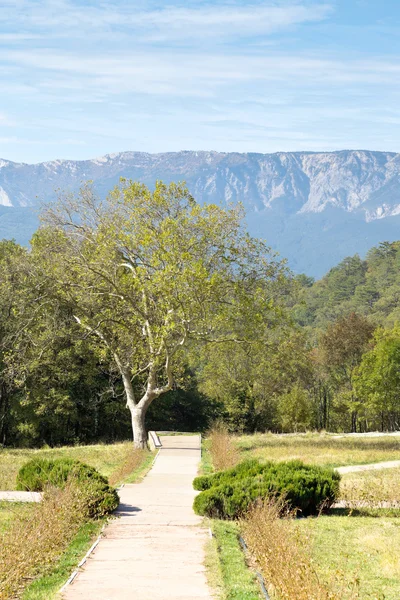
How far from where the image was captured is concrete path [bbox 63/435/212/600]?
27.5 ft

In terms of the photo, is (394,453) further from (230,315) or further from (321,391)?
(321,391)

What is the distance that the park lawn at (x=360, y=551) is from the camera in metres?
9.20

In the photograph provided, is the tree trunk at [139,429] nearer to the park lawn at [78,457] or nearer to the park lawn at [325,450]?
the park lawn at [78,457]

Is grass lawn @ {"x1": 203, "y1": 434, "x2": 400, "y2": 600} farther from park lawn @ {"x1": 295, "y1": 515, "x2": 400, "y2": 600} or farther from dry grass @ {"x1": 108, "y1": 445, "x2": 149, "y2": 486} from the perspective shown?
dry grass @ {"x1": 108, "y1": 445, "x2": 149, "y2": 486}

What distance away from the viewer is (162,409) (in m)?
44.2

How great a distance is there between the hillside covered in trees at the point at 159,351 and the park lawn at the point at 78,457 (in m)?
3.49

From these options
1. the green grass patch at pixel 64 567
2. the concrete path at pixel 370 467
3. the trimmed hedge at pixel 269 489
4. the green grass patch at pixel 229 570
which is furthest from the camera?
the concrete path at pixel 370 467

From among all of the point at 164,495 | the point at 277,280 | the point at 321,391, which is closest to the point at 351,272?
the point at 321,391

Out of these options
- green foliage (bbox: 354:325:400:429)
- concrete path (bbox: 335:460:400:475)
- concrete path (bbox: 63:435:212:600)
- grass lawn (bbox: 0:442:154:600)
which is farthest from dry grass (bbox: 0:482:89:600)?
green foliage (bbox: 354:325:400:429)

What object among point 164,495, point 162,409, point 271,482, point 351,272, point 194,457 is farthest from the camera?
point 351,272

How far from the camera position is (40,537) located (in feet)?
32.8

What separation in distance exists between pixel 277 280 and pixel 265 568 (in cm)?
1920

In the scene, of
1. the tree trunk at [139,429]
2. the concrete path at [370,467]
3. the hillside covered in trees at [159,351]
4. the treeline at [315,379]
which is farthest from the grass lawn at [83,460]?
the treeline at [315,379]

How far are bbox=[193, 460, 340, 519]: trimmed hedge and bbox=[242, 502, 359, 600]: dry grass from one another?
144cm
